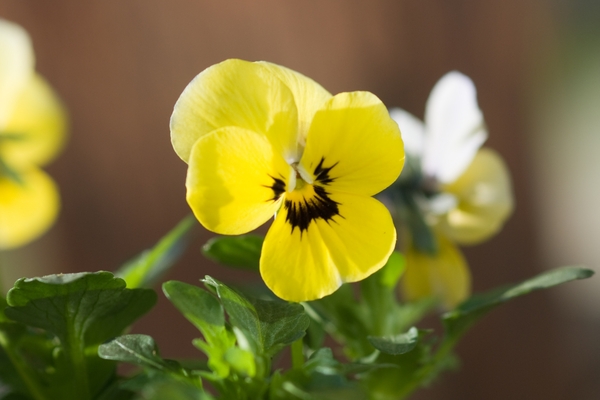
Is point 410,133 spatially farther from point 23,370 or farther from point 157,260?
point 23,370

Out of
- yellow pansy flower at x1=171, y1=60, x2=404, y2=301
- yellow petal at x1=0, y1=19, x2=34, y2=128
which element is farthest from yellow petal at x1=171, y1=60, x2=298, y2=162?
yellow petal at x1=0, y1=19, x2=34, y2=128

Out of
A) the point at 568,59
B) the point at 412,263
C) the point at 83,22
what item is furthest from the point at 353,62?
the point at 412,263

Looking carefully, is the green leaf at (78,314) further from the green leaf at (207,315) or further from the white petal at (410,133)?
the white petal at (410,133)

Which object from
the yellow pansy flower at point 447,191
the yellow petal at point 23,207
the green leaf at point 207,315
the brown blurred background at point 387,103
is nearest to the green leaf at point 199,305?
the green leaf at point 207,315

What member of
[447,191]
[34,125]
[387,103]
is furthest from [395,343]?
[387,103]

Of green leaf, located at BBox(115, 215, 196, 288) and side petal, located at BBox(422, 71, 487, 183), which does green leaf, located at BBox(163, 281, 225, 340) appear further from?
side petal, located at BBox(422, 71, 487, 183)

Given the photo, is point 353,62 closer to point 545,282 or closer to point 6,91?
point 6,91
